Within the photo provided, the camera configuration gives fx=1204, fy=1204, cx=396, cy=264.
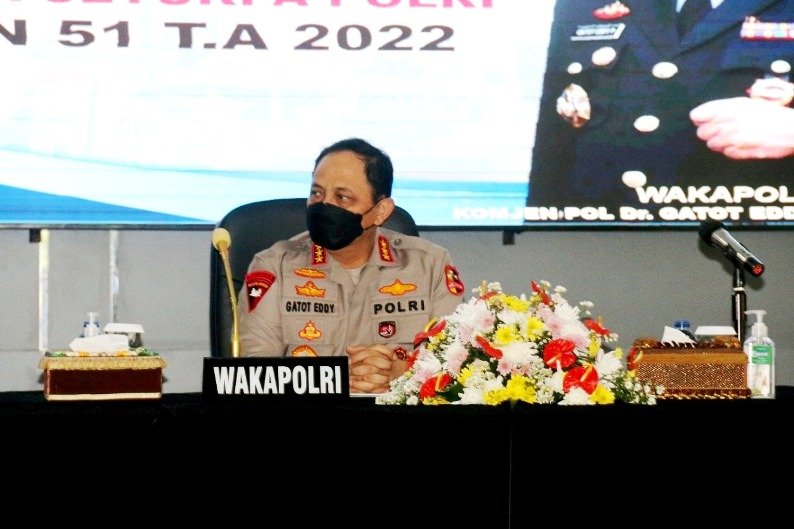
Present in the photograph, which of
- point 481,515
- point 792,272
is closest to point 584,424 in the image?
point 481,515

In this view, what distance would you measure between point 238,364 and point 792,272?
2.56 m

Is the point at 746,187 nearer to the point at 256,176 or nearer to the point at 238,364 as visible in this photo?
the point at 256,176

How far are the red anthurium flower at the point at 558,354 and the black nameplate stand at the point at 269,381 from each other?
0.99ft

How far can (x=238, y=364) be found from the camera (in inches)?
69.3

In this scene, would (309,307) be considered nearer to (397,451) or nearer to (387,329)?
(387,329)

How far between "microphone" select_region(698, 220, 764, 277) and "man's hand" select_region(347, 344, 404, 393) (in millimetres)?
681

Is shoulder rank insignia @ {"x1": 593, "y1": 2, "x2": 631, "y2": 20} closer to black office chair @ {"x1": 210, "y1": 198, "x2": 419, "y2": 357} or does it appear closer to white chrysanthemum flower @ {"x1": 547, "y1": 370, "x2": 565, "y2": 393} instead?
black office chair @ {"x1": 210, "y1": 198, "x2": 419, "y2": 357}

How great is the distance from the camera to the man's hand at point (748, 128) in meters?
3.68

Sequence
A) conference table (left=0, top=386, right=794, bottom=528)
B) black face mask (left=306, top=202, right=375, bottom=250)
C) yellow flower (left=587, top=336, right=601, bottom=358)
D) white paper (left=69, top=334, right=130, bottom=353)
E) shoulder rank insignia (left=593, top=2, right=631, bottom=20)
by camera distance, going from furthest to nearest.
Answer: shoulder rank insignia (left=593, top=2, right=631, bottom=20), black face mask (left=306, top=202, right=375, bottom=250), white paper (left=69, top=334, right=130, bottom=353), yellow flower (left=587, top=336, right=601, bottom=358), conference table (left=0, top=386, right=794, bottom=528)

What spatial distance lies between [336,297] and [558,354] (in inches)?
43.2

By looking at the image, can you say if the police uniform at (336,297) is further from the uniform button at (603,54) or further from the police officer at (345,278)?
the uniform button at (603,54)

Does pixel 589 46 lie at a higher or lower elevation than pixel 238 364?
higher

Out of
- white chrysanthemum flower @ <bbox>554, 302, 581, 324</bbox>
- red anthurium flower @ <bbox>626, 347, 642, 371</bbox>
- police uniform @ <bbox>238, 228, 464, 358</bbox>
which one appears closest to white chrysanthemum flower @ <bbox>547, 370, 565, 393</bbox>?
white chrysanthemum flower @ <bbox>554, 302, 581, 324</bbox>

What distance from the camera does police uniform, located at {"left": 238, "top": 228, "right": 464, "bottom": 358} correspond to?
2701 mm
